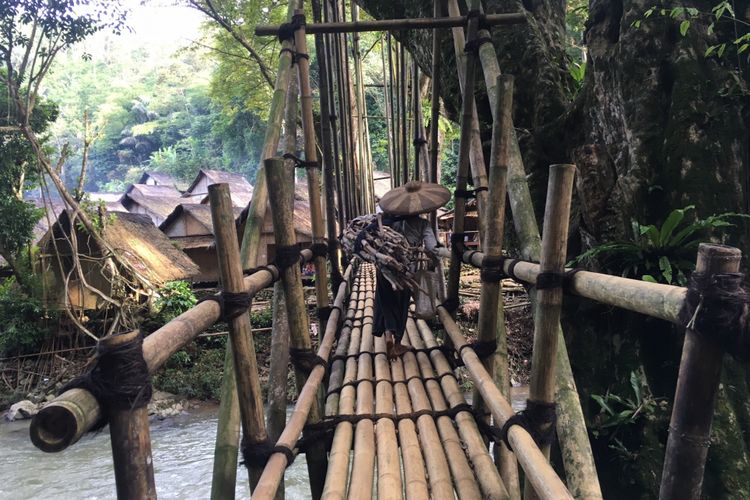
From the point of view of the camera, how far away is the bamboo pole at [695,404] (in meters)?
0.82

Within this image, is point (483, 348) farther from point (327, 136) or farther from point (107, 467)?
point (107, 467)

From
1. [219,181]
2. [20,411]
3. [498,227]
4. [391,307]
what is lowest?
[20,411]

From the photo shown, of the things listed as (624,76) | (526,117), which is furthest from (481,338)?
(526,117)

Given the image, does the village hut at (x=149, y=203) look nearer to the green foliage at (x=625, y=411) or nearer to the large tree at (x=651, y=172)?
the large tree at (x=651, y=172)

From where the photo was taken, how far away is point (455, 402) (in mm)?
1981

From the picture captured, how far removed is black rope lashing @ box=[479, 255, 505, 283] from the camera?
1866mm

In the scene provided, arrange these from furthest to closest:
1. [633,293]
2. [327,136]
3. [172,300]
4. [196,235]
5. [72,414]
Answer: [196,235] < [172,300] < [327,136] < [633,293] < [72,414]

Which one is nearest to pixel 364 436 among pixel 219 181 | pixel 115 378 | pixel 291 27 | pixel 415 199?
pixel 115 378

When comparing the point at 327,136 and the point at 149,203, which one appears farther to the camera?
the point at 149,203

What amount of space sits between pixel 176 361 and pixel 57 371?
2.06 m

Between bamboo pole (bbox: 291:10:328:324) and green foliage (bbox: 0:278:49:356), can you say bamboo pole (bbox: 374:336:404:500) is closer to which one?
bamboo pole (bbox: 291:10:328:324)

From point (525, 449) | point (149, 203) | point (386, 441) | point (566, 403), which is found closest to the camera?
point (525, 449)

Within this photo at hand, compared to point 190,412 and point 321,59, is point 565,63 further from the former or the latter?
point 190,412

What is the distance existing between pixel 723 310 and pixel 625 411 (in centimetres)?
192
